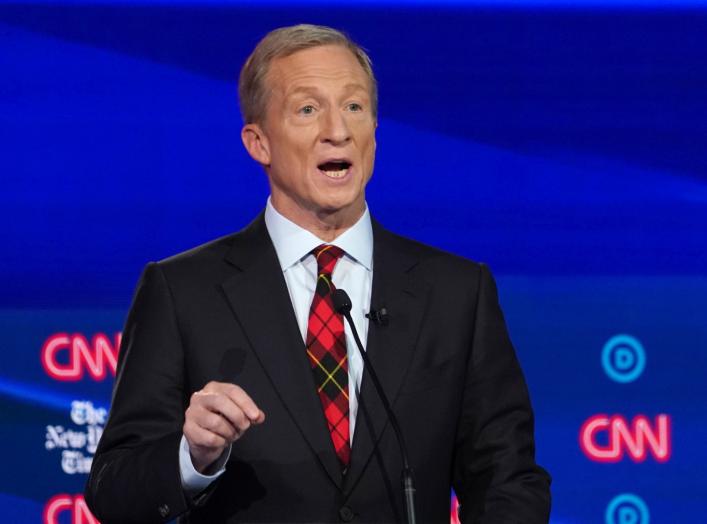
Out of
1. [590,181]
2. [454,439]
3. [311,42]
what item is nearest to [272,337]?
[454,439]

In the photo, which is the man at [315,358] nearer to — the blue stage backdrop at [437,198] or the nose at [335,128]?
the nose at [335,128]

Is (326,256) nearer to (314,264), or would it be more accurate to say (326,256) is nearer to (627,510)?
(314,264)

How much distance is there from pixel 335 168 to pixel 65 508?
4.22 ft

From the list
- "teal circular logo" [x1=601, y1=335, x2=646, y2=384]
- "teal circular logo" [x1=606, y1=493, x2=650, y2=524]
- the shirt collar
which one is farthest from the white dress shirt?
"teal circular logo" [x1=606, y1=493, x2=650, y2=524]

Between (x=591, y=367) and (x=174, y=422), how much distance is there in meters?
1.37

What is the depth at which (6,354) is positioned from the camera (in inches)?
121

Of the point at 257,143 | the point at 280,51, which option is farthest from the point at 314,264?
the point at 280,51

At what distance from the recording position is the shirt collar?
7.55 ft

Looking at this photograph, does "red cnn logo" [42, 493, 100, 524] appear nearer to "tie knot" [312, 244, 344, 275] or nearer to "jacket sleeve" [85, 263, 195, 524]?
"jacket sleeve" [85, 263, 195, 524]

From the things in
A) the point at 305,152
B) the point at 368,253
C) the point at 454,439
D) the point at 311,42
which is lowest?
the point at 454,439

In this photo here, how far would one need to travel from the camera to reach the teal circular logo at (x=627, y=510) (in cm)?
316

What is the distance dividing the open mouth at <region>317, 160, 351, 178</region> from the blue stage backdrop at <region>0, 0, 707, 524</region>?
885 millimetres

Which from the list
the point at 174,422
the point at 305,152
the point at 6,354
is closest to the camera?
the point at 174,422

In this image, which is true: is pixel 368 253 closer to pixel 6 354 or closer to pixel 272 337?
pixel 272 337
